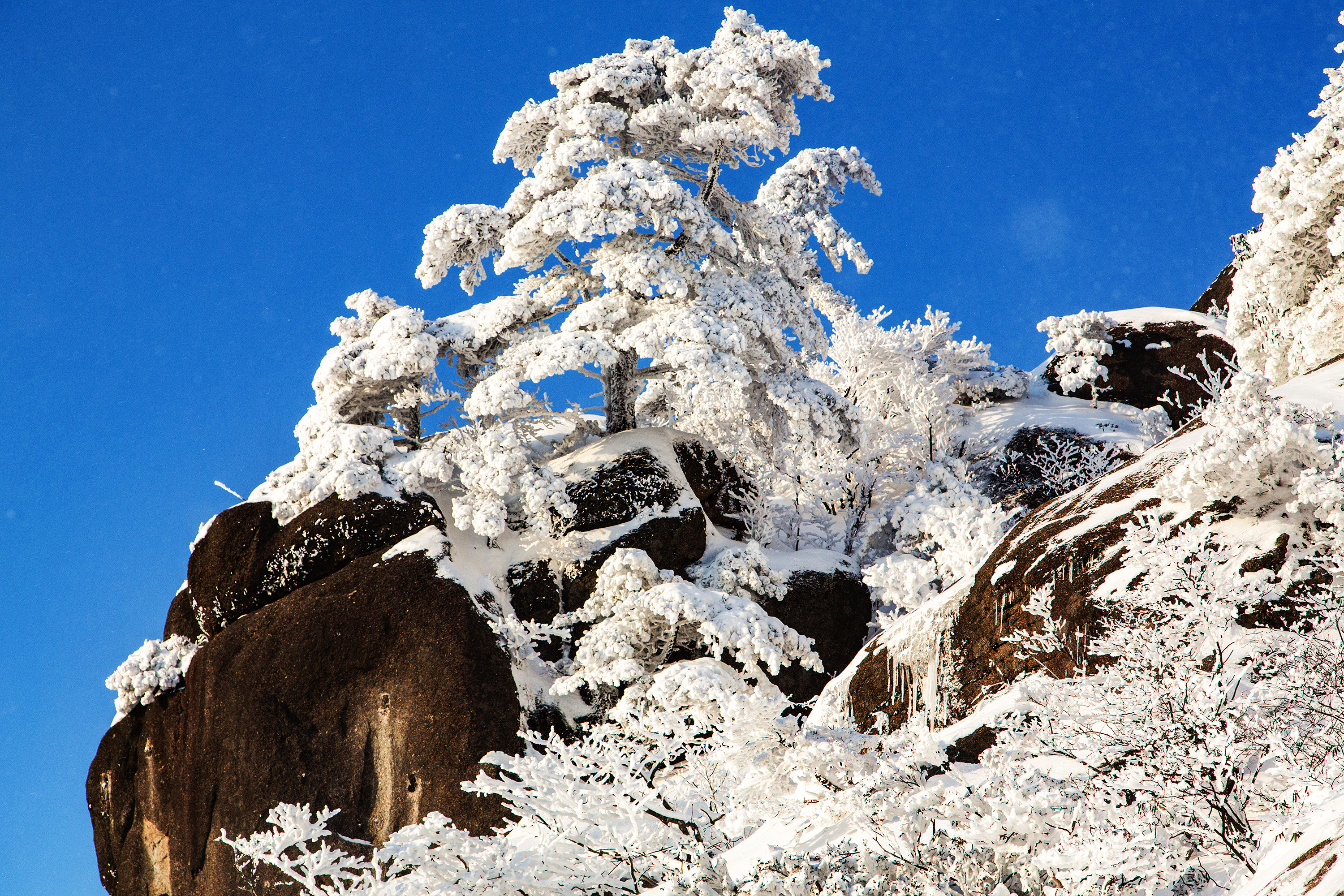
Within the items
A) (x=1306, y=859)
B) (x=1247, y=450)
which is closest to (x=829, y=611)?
(x=1247, y=450)

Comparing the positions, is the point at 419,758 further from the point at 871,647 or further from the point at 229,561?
the point at 871,647

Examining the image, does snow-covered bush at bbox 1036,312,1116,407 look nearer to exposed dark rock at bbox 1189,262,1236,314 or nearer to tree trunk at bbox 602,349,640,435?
exposed dark rock at bbox 1189,262,1236,314

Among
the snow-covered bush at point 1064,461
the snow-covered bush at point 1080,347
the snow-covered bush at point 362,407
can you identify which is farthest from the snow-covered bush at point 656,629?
the snow-covered bush at point 1080,347

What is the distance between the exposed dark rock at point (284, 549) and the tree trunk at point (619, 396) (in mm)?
4251

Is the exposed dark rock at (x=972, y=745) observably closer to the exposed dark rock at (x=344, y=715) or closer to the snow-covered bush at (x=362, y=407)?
the exposed dark rock at (x=344, y=715)

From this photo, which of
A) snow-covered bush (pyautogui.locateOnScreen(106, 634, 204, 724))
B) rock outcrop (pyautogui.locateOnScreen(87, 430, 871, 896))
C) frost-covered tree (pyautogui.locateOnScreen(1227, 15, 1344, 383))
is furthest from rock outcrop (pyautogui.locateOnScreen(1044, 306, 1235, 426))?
snow-covered bush (pyautogui.locateOnScreen(106, 634, 204, 724))

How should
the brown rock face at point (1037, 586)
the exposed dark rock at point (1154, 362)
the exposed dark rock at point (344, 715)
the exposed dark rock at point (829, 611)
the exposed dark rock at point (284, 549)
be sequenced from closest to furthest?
the brown rock face at point (1037, 586) < the exposed dark rock at point (344, 715) < the exposed dark rock at point (284, 549) < the exposed dark rock at point (829, 611) < the exposed dark rock at point (1154, 362)

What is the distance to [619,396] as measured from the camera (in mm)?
19375

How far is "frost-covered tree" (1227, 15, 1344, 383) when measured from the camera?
1366cm

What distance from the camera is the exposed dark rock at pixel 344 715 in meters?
14.0

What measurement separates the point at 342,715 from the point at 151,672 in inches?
189

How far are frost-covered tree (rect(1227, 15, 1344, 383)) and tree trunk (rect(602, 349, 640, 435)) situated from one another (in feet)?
36.8

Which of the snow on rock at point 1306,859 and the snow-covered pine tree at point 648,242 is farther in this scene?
the snow-covered pine tree at point 648,242

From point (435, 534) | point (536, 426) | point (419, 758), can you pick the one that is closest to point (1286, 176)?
point (536, 426)
